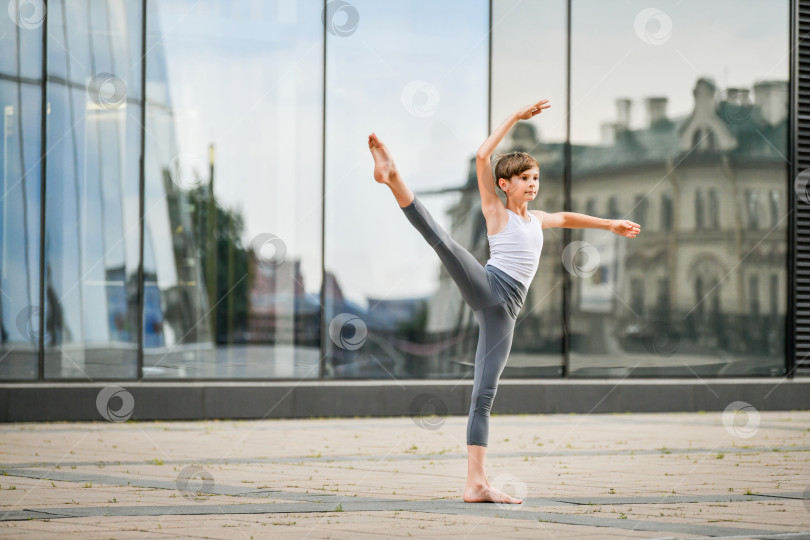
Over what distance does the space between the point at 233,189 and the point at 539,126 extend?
363 centimetres

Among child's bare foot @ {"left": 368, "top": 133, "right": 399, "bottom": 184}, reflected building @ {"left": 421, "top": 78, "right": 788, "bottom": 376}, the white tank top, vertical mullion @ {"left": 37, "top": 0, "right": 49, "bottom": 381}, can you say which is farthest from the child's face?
vertical mullion @ {"left": 37, "top": 0, "right": 49, "bottom": 381}

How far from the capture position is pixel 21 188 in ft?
34.8

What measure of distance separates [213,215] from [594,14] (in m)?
5.07

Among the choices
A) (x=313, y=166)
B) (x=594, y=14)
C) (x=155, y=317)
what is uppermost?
(x=594, y=14)

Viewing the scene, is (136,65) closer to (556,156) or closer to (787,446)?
(556,156)

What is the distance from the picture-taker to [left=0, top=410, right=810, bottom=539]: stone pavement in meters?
4.66

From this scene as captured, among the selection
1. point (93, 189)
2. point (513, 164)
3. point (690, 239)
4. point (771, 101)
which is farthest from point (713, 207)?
point (513, 164)

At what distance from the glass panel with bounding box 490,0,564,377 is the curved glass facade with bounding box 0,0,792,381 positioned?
28mm

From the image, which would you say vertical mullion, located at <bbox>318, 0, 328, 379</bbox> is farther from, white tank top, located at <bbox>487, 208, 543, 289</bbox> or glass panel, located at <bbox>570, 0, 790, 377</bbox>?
white tank top, located at <bbox>487, 208, 543, 289</bbox>

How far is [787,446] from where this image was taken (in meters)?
8.41

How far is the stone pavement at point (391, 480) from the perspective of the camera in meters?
4.66

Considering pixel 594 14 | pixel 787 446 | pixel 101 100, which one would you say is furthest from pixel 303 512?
pixel 594 14

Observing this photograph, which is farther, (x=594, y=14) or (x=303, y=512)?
(x=594, y=14)

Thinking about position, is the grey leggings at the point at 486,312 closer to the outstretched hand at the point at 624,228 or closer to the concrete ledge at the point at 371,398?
the outstretched hand at the point at 624,228
